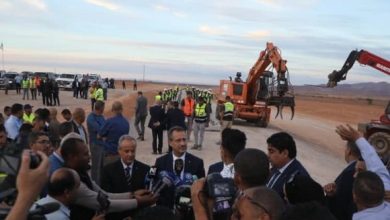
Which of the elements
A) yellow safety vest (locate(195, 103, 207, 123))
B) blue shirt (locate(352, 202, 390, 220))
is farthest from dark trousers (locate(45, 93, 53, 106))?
blue shirt (locate(352, 202, 390, 220))

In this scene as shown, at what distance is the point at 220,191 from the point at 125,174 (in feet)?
8.52

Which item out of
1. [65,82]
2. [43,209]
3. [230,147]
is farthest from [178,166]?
[65,82]

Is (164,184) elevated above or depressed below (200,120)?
above

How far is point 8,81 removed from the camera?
183ft

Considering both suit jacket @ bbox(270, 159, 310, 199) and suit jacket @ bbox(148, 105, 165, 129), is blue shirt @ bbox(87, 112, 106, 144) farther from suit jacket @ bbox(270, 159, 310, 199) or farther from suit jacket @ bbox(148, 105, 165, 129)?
suit jacket @ bbox(270, 159, 310, 199)

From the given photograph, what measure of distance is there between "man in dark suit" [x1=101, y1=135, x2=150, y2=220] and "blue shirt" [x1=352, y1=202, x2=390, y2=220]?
2.40 m

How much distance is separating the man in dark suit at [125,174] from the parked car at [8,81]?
2027 inches

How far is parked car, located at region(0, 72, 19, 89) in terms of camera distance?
5538 cm

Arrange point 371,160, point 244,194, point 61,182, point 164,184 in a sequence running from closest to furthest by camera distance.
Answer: point 244,194 < point 61,182 < point 371,160 < point 164,184

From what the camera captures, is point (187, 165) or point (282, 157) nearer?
point (282, 157)

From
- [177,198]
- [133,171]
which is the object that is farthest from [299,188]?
[133,171]

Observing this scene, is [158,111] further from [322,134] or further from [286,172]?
[322,134]

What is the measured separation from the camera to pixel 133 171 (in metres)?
5.63

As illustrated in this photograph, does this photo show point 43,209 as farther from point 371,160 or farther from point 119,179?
point 119,179
